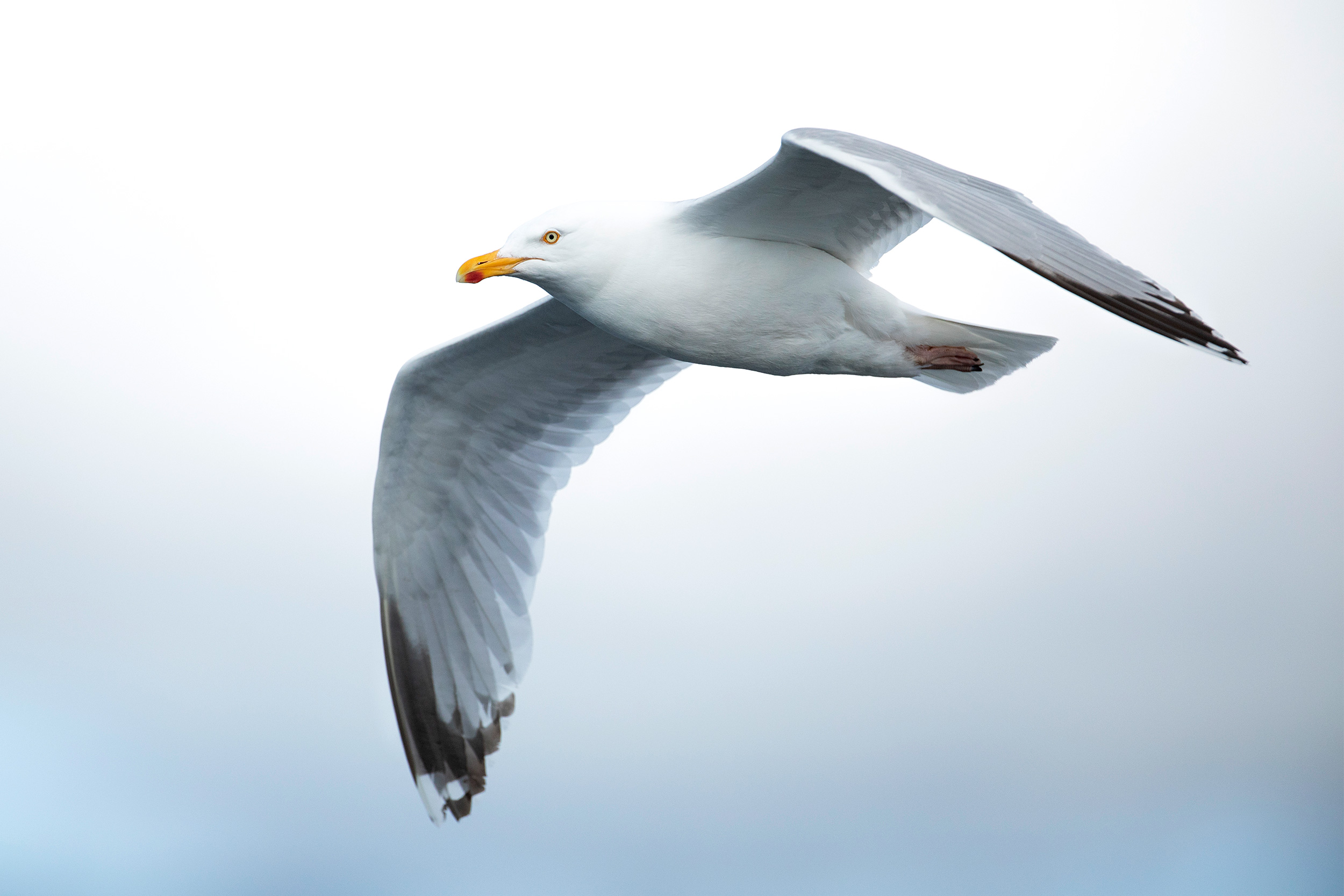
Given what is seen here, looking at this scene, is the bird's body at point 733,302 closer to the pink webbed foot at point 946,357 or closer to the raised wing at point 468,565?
the pink webbed foot at point 946,357

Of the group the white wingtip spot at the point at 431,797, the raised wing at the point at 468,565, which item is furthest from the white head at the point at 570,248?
the white wingtip spot at the point at 431,797

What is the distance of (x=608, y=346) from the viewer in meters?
4.41

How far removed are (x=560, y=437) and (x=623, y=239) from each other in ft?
4.89

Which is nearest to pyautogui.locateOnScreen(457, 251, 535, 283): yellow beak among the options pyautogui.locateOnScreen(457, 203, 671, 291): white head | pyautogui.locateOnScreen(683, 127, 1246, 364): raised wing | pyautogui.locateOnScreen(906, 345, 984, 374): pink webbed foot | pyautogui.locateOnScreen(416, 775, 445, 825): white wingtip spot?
pyautogui.locateOnScreen(457, 203, 671, 291): white head

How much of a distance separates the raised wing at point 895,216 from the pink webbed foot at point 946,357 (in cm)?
34

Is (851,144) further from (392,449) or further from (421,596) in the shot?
(421,596)

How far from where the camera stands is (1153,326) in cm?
256

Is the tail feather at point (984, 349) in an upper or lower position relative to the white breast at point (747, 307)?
lower

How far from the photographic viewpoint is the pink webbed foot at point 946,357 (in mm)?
3559

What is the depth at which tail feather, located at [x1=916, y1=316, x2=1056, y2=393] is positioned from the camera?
11.8ft

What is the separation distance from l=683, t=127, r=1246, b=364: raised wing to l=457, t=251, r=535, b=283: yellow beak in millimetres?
504

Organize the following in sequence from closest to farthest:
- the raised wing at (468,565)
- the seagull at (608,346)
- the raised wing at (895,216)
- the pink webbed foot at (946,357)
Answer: the raised wing at (895,216) < the seagull at (608,346) < the pink webbed foot at (946,357) < the raised wing at (468,565)

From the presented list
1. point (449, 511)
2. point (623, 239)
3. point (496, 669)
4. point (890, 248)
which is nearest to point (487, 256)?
point (623, 239)

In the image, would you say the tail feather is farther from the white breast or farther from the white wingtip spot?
the white wingtip spot
